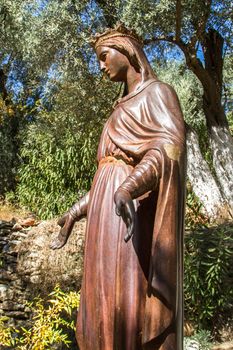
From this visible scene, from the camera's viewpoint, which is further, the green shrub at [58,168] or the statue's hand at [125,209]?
the green shrub at [58,168]

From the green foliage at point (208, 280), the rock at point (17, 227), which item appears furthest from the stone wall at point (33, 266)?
the green foliage at point (208, 280)

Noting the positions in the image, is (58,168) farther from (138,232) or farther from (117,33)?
(138,232)

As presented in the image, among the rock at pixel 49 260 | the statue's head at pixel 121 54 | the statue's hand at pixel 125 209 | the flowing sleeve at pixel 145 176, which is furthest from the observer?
the rock at pixel 49 260

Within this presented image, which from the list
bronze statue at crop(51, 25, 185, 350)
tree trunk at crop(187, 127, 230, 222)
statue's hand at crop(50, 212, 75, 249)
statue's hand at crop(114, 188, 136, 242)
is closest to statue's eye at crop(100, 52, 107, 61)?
bronze statue at crop(51, 25, 185, 350)

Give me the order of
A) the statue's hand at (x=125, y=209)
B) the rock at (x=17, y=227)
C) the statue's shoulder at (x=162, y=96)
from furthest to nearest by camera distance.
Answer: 1. the rock at (x=17, y=227)
2. the statue's shoulder at (x=162, y=96)
3. the statue's hand at (x=125, y=209)

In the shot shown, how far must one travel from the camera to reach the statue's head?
256cm

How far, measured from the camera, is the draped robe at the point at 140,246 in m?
2.08

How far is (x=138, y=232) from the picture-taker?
221 centimetres

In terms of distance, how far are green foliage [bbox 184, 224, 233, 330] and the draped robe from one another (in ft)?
16.2

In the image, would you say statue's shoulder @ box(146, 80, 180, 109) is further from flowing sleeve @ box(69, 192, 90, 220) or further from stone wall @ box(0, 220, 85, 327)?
stone wall @ box(0, 220, 85, 327)

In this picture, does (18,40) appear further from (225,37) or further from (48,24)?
(225,37)

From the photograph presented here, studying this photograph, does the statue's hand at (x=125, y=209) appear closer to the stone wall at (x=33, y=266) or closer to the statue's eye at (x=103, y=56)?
the statue's eye at (x=103, y=56)

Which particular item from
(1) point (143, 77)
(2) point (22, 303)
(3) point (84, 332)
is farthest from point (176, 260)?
(2) point (22, 303)

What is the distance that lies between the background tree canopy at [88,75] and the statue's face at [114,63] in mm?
6777
